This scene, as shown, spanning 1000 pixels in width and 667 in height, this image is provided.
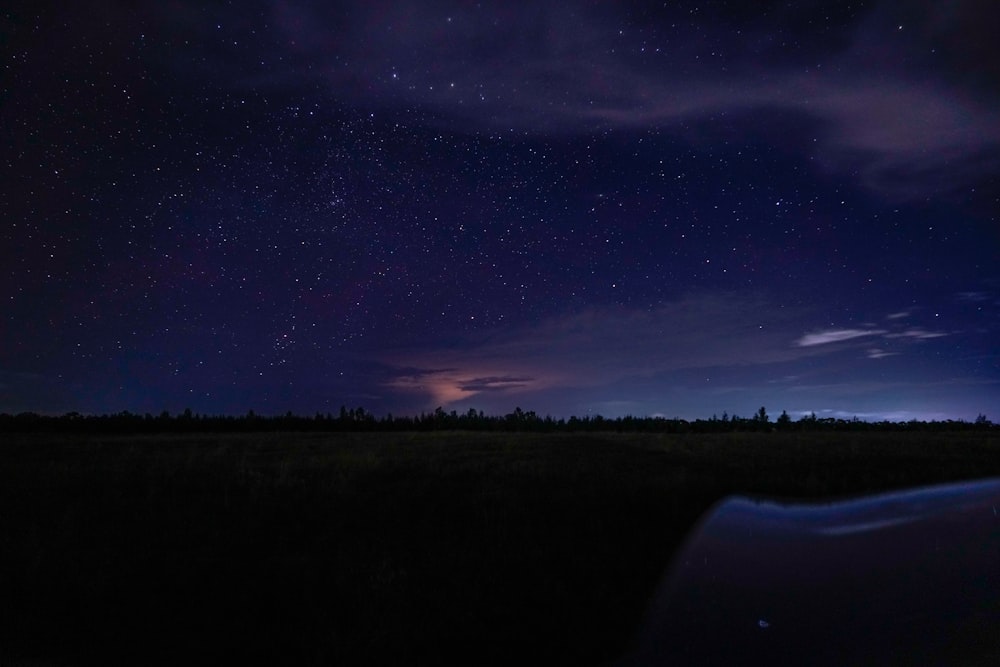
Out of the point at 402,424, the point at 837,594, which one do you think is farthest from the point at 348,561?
the point at 402,424

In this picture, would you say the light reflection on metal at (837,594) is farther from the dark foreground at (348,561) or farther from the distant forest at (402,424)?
the distant forest at (402,424)

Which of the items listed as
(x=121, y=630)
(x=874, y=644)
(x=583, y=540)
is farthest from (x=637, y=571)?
(x=121, y=630)

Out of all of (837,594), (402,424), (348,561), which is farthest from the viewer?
(402,424)

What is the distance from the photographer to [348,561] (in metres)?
7.85

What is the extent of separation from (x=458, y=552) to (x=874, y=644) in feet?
17.1

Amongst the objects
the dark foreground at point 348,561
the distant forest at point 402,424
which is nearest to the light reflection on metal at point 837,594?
the dark foreground at point 348,561

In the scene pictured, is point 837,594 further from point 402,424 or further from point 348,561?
point 402,424

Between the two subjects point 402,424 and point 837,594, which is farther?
point 402,424

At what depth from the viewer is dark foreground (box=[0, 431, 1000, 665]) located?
5422mm

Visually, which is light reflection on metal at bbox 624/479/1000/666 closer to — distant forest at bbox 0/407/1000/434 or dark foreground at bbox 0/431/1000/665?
dark foreground at bbox 0/431/1000/665

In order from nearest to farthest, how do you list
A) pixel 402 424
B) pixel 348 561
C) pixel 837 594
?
pixel 837 594
pixel 348 561
pixel 402 424

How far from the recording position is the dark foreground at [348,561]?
5422 mm

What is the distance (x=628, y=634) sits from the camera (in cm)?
530

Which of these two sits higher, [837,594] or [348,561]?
[837,594]
